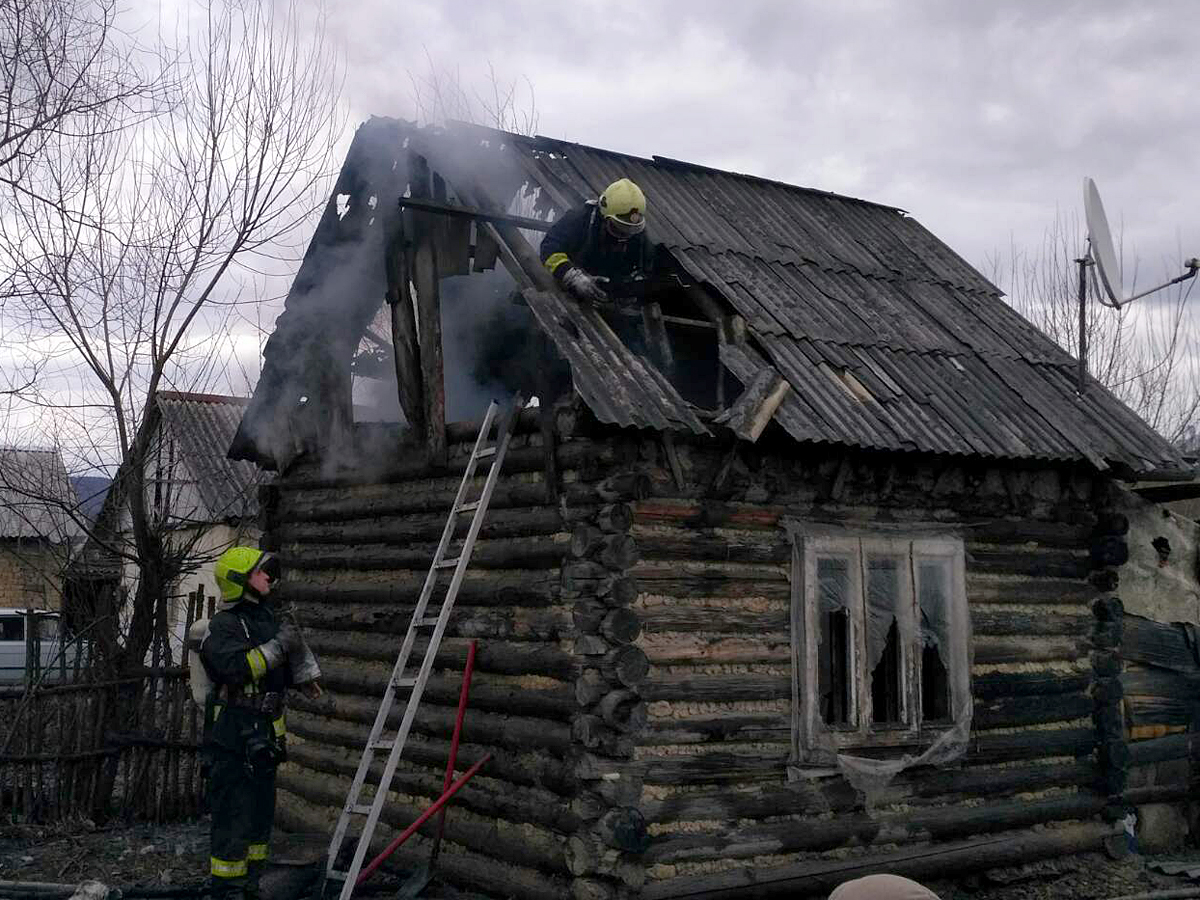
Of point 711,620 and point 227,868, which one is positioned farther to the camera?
point 711,620

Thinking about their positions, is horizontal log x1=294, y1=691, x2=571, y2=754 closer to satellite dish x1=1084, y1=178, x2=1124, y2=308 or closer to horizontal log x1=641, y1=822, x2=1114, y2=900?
horizontal log x1=641, y1=822, x2=1114, y2=900

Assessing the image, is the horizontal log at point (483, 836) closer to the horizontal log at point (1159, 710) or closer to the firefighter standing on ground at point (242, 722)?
the firefighter standing on ground at point (242, 722)

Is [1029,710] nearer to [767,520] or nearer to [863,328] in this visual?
[767,520]

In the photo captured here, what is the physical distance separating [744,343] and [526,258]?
63.0 inches

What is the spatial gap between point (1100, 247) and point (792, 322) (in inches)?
106

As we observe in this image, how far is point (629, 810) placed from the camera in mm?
7348

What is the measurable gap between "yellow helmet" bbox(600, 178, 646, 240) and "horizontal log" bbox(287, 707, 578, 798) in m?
3.59

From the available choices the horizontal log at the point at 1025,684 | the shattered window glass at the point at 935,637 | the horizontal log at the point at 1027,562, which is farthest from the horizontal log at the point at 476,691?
the horizontal log at the point at 1027,562

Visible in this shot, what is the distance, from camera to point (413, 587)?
9359 millimetres

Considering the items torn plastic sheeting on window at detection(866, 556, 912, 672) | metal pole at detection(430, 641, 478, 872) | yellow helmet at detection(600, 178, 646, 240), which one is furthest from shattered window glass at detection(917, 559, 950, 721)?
metal pole at detection(430, 641, 478, 872)

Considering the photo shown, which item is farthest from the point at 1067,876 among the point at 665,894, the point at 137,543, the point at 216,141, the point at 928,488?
the point at 216,141

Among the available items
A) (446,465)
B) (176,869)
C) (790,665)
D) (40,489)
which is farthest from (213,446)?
(790,665)

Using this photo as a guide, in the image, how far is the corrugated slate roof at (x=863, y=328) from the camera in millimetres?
8555

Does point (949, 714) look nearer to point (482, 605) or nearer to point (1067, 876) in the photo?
point (1067, 876)
